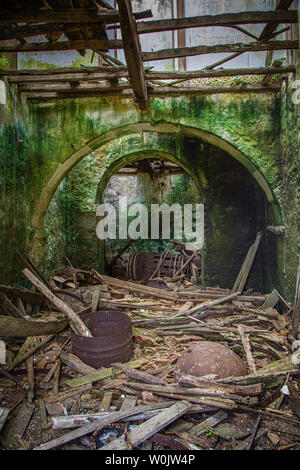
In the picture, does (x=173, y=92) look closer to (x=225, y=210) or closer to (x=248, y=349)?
(x=225, y=210)

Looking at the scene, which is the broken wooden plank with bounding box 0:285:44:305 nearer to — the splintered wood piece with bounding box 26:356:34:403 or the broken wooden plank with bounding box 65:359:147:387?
the splintered wood piece with bounding box 26:356:34:403

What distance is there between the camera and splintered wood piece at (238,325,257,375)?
11.2ft

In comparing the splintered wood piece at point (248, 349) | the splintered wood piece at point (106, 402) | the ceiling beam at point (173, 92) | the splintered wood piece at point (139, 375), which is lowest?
the splintered wood piece at point (106, 402)

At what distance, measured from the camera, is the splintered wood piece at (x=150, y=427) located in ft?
7.43

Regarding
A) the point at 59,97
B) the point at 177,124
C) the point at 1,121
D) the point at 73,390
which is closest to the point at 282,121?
the point at 177,124

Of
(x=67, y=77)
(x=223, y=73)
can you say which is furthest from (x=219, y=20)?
(x=67, y=77)

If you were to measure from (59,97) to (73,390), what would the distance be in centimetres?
478

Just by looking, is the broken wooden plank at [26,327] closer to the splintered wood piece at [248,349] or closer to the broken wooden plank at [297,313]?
the splintered wood piece at [248,349]

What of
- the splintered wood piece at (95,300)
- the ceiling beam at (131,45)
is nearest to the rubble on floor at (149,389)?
the splintered wood piece at (95,300)

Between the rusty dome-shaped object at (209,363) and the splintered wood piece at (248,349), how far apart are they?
240mm

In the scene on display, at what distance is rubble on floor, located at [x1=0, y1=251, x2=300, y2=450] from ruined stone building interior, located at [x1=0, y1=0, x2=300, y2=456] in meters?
0.02

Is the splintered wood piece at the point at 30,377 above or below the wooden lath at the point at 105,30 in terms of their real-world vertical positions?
below

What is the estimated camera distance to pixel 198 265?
8695 mm

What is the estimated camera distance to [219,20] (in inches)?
131
